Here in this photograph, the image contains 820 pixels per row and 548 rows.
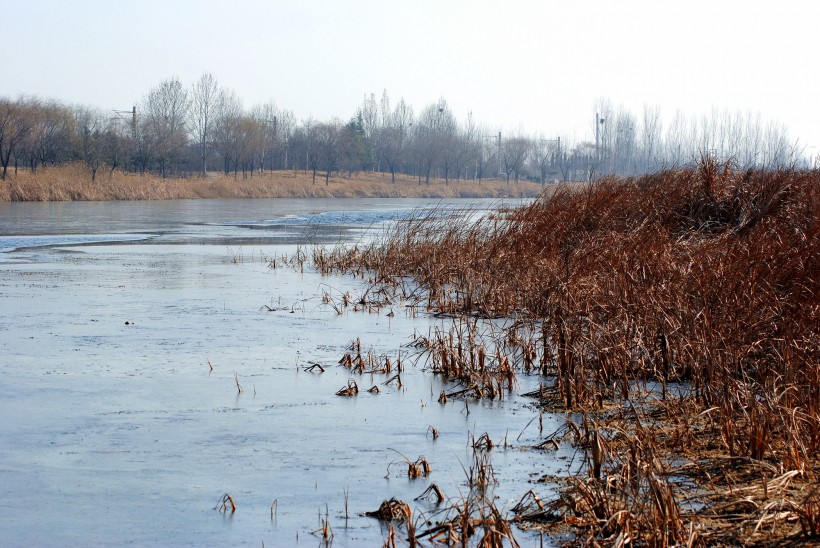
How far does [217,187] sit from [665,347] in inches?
2153

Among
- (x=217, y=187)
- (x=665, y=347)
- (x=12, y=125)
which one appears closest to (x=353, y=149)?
(x=217, y=187)

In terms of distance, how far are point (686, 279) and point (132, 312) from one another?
6.06 m

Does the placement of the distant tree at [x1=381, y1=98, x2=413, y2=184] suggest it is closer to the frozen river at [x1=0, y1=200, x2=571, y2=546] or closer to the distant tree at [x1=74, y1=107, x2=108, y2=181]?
the distant tree at [x1=74, y1=107, x2=108, y2=181]

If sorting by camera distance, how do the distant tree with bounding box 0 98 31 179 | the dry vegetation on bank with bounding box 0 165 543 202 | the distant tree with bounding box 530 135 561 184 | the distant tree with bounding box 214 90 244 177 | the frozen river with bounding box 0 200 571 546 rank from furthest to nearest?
the distant tree with bounding box 530 135 561 184 < the distant tree with bounding box 214 90 244 177 < the distant tree with bounding box 0 98 31 179 < the dry vegetation on bank with bounding box 0 165 543 202 < the frozen river with bounding box 0 200 571 546

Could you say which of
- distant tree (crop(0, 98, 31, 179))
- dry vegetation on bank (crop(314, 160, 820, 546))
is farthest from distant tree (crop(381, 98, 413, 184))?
dry vegetation on bank (crop(314, 160, 820, 546))

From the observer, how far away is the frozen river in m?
4.19

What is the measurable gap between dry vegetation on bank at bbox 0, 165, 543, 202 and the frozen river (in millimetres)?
34565

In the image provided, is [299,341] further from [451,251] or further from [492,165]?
[492,165]

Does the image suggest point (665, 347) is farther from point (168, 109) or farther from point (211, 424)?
point (168, 109)

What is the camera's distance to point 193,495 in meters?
4.46

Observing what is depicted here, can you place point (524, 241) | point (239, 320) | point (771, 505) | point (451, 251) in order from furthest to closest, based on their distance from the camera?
point (451, 251) → point (524, 241) → point (239, 320) → point (771, 505)

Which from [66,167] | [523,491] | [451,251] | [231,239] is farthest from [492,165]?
[523,491]

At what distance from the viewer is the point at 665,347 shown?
267 inches

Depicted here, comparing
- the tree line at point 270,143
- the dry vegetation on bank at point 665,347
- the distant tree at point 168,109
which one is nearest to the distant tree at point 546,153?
the tree line at point 270,143
